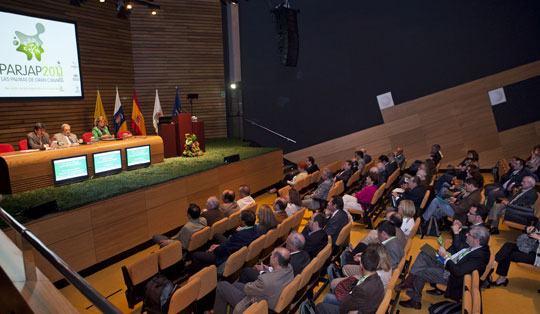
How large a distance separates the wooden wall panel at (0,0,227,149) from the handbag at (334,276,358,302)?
783 centimetres

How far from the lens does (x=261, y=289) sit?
9.81 ft

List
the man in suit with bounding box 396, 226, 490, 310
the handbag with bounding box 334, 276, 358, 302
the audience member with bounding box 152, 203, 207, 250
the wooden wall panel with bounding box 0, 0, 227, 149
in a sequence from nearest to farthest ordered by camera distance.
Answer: the handbag with bounding box 334, 276, 358, 302 → the man in suit with bounding box 396, 226, 490, 310 → the audience member with bounding box 152, 203, 207, 250 → the wooden wall panel with bounding box 0, 0, 227, 149

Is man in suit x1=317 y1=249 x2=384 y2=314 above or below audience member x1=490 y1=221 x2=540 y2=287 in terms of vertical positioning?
above

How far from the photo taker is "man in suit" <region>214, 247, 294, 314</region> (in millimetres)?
2998

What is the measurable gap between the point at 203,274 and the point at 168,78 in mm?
9160

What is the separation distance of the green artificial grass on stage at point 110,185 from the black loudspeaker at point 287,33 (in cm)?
331

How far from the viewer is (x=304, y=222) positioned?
21.2 ft

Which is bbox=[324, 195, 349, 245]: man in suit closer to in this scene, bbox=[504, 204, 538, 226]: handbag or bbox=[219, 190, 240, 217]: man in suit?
bbox=[219, 190, 240, 217]: man in suit

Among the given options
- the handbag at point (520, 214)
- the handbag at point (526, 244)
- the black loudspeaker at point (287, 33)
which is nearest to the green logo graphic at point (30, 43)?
the black loudspeaker at point (287, 33)

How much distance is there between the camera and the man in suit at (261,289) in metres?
3.00

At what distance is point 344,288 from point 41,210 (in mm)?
3696

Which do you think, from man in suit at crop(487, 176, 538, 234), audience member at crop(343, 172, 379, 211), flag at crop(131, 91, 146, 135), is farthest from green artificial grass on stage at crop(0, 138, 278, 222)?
man in suit at crop(487, 176, 538, 234)

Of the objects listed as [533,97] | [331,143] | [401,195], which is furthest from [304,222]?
[533,97]

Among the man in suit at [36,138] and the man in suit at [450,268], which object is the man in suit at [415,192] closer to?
the man in suit at [450,268]
